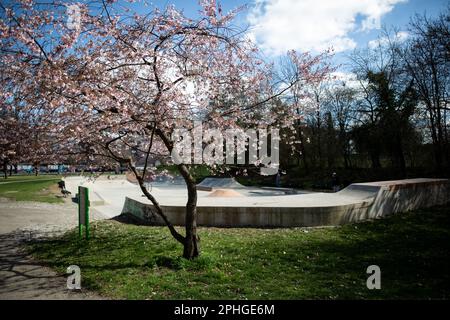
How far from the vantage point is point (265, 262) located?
6816 mm

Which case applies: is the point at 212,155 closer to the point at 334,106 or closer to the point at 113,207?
the point at 113,207

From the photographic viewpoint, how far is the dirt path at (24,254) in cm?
543

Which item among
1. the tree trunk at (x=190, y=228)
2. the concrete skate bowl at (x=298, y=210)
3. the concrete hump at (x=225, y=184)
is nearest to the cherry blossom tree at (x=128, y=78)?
the tree trunk at (x=190, y=228)

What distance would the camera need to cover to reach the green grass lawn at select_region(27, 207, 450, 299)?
17.4 ft

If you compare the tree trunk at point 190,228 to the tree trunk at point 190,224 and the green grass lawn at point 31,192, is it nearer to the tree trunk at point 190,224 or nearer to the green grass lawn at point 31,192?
the tree trunk at point 190,224

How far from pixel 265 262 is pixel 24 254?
20.4 ft

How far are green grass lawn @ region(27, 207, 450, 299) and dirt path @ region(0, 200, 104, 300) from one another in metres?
0.42

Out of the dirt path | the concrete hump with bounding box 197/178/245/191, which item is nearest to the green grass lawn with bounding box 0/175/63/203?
the dirt path

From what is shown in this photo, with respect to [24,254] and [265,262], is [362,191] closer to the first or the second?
[265,262]

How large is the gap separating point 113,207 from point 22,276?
10.3 metres

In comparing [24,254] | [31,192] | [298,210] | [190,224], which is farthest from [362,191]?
[31,192]

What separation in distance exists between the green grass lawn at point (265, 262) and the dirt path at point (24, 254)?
417 millimetres

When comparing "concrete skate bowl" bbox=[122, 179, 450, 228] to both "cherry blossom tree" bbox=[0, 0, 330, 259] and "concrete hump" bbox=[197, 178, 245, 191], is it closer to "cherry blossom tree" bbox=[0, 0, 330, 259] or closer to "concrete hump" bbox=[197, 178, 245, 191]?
"cherry blossom tree" bbox=[0, 0, 330, 259]
